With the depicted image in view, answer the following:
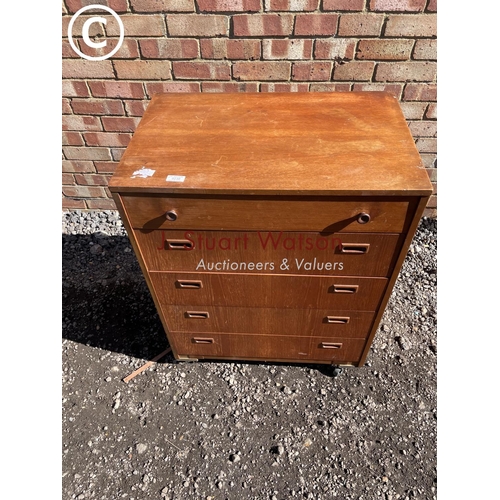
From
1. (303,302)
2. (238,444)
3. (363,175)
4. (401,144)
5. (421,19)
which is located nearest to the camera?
(363,175)

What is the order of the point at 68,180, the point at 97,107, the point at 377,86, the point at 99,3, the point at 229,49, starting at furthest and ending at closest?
1. the point at 68,180
2. the point at 97,107
3. the point at 377,86
4. the point at 229,49
5. the point at 99,3

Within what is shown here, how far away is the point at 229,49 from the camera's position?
90.6 inches

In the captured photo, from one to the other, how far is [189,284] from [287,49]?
5.27 feet

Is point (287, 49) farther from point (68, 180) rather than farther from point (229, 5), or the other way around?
point (68, 180)

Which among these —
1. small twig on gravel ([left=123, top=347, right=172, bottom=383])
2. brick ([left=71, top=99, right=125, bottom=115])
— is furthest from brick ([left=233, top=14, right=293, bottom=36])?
small twig on gravel ([left=123, top=347, right=172, bottom=383])

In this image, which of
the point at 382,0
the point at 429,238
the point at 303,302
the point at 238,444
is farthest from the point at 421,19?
the point at 238,444

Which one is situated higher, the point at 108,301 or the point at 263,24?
the point at 263,24

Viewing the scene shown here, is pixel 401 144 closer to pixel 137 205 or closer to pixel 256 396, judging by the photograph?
pixel 137 205

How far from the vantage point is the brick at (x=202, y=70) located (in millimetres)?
2377

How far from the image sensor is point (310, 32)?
2.20m

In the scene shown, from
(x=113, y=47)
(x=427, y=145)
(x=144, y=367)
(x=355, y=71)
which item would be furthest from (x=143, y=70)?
(x=427, y=145)

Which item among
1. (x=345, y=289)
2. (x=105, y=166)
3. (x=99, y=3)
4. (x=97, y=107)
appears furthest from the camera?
(x=105, y=166)

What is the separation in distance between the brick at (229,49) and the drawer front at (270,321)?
1.61m
